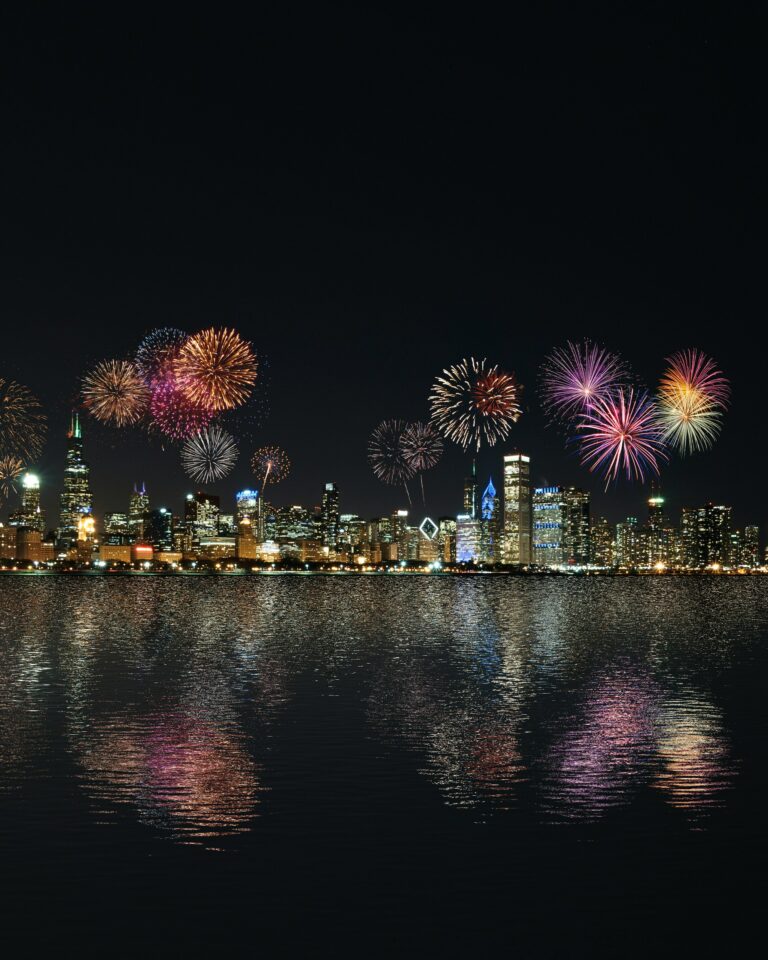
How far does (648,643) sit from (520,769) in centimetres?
4516

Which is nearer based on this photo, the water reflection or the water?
the water

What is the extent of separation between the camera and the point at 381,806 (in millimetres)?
22375

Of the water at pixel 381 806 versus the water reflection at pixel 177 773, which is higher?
the water reflection at pixel 177 773

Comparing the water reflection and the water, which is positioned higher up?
the water reflection

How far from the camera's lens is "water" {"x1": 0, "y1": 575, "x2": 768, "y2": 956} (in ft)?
52.3

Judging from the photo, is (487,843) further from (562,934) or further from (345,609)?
(345,609)

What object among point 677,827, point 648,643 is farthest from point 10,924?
point 648,643

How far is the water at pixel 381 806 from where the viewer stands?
1593 cm

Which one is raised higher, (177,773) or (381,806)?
(177,773)

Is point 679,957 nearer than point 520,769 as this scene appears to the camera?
Yes

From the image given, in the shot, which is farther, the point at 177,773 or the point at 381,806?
the point at 177,773

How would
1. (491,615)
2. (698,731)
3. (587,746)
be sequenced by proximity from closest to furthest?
(587,746), (698,731), (491,615)

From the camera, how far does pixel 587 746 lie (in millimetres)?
29359

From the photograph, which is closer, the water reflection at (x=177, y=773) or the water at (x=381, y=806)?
the water at (x=381, y=806)
